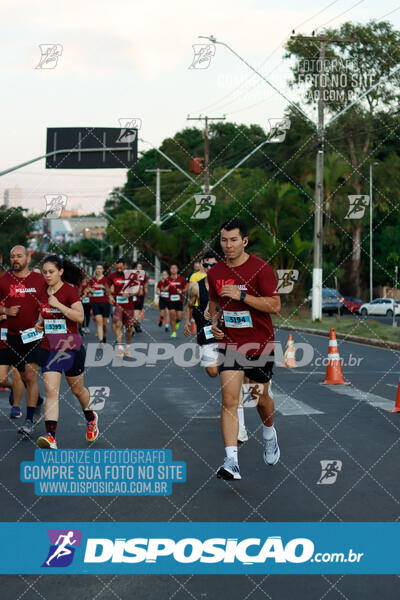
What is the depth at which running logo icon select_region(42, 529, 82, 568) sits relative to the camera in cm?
462

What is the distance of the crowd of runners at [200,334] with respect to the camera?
6594mm

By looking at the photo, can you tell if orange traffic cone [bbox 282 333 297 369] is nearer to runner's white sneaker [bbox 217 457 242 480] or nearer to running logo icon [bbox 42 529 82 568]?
runner's white sneaker [bbox 217 457 242 480]

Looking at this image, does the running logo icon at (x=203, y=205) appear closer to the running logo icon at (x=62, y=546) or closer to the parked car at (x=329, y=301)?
the parked car at (x=329, y=301)

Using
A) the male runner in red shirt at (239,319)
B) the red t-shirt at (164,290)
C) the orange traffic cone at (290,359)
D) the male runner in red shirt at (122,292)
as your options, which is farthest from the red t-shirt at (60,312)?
the red t-shirt at (164,290)

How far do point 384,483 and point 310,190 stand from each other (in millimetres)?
42736

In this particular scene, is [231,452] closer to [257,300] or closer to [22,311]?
[257,300]

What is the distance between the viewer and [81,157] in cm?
2686

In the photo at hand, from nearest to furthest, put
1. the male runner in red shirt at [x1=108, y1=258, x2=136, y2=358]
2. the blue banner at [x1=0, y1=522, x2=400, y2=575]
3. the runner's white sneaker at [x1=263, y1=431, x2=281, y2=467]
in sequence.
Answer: the blue banner at [x1=0, y1=522, x2=400, y2=575]
the runner's white sneaker at [x1=263, y1=431, x2=281, y2=467]
the male runner in red shirt at [x1=108, y1=258, x2=136, y2=358]

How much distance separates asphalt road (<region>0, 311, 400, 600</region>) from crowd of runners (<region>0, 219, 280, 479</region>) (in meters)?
0.30

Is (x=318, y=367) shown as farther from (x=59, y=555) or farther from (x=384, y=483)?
(x=59, y=555)

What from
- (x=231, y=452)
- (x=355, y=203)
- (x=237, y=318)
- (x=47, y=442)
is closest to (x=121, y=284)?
(x=355, y=203)

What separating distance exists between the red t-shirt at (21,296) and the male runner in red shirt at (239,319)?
2865 mm

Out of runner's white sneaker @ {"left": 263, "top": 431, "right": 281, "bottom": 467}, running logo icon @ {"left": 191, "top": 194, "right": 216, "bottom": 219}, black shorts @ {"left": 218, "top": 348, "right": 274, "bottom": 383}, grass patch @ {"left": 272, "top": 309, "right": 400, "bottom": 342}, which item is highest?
running logo icon @ {"left": 191, "top": 194, "right": 216, "bottom": 219}

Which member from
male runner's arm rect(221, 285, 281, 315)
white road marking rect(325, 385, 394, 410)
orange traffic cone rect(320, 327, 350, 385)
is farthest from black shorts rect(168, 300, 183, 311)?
male runner's arm rect(221, 285, 281, 315)
